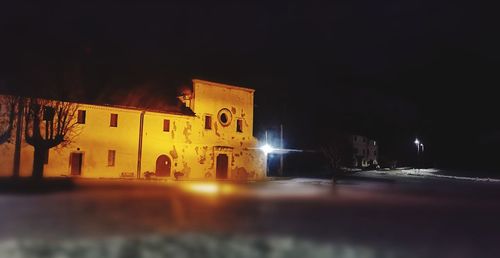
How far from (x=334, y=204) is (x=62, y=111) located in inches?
824

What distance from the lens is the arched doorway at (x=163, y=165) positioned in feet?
119

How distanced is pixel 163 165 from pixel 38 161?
961 cm

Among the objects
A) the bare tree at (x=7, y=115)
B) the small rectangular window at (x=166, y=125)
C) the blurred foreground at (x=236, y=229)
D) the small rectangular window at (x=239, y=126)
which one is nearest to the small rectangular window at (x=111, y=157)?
the small rectangular window at (x=166, y=125)

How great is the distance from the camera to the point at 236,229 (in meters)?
11.6

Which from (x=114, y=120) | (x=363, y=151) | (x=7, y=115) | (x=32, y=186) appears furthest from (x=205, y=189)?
(x=363, y=151)

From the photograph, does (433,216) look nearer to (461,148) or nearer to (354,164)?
(461,148)

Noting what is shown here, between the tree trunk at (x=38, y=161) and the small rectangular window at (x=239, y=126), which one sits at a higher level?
the small rectangular window at (x=239, y=126)

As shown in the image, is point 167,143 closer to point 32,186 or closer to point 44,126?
point 44,126

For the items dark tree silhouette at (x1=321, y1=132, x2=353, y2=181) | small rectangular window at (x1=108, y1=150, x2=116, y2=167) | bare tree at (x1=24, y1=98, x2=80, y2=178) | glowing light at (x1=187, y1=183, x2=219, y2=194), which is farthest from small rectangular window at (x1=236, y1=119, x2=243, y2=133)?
bare tree at (x1=24, y1=98, x2=80, y2=178)

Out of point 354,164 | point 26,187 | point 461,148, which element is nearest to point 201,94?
point 26,187

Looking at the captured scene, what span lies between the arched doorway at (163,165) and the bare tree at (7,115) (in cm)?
1096

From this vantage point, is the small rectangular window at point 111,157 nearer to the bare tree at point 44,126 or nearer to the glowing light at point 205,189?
the bare tree at point 44,126

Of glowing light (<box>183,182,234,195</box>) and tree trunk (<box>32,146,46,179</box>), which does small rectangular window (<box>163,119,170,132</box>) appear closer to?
tree trunk (<box>32,146,46,179</box>)

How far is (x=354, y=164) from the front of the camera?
287ft
